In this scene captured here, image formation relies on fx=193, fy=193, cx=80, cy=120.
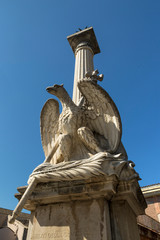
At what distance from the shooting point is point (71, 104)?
4.95 meters

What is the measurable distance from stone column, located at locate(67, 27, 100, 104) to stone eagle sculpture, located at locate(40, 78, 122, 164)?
1486mm

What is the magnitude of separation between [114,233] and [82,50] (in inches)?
280

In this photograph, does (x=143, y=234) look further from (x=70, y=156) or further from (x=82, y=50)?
(x=82, y=50)

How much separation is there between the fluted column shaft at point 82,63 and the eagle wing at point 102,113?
144 centimetres

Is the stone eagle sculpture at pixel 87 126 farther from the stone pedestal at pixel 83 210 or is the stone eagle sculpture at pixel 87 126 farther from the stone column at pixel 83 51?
the stone column at pixel 83 51

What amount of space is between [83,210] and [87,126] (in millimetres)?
2006

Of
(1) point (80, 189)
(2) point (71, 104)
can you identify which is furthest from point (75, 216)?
(2) point (71, 104)

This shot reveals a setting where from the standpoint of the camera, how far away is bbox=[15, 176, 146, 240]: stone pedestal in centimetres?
318

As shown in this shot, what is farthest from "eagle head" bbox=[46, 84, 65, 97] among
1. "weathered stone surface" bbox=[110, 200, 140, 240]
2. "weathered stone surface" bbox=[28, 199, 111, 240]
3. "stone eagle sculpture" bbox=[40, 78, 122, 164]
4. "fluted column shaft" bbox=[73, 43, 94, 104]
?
"weathered stone surface" bbox=[110, 200, 140, 240]

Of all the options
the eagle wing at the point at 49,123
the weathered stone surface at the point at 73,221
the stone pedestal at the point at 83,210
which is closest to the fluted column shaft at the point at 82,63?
the eagle wing at the point at 49,123

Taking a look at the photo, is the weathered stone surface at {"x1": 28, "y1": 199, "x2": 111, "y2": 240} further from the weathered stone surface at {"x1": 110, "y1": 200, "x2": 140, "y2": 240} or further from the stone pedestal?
the weathered stone surface at {"x1": 110, "y1": 200, "x2": 140, "y2": 240}

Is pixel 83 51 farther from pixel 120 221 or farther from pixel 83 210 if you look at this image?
pixel 120 221

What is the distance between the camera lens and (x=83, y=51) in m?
8.24

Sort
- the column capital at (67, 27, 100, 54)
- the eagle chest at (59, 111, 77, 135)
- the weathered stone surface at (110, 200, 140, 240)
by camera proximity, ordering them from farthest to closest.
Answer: the column capital at (67, 27, 100, 54) < the eagle chest at (59, 111, 77, 135) < the weathered stone surface at (110, 200, 140, 240)
